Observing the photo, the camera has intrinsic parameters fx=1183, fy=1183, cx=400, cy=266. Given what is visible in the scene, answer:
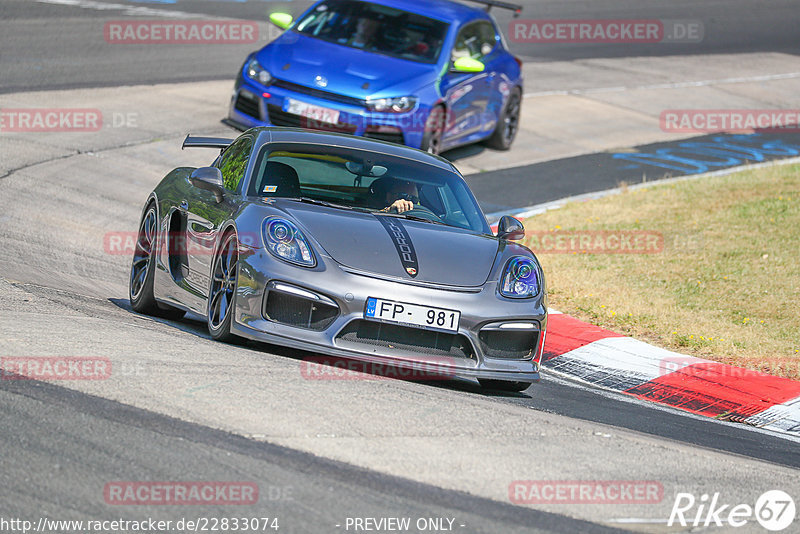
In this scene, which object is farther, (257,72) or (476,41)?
(476,41)

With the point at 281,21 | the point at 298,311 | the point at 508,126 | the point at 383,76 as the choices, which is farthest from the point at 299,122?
the point at 298,311

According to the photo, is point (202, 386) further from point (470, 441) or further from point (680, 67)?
point (680, 67)

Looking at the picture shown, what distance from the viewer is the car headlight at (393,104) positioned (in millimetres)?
13195

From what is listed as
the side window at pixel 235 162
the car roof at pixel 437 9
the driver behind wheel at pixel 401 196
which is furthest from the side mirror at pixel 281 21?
the driver behind wheel at pixel 401 196

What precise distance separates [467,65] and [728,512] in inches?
402

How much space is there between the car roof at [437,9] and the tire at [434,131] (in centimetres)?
148

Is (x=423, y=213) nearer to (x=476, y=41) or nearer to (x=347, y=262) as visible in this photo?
(x=347, y=262)

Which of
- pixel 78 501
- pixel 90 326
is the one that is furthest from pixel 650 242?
pixel 78 501

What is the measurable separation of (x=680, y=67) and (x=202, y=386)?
69.1 ft

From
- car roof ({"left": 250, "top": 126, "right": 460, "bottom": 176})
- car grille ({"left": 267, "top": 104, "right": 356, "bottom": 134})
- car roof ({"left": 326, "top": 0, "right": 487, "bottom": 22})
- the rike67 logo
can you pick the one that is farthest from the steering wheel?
car roof ({"left": 326, "top": 0, "right": 487, "bottom": 22})

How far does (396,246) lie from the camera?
666cm

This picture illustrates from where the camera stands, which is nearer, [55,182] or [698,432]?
[698,432]

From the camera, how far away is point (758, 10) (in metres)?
33.8

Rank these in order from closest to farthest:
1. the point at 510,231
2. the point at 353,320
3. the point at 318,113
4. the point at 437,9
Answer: the point at 353,320 → the point at 510,231 → the point at 318,113 → the point at 437,9
